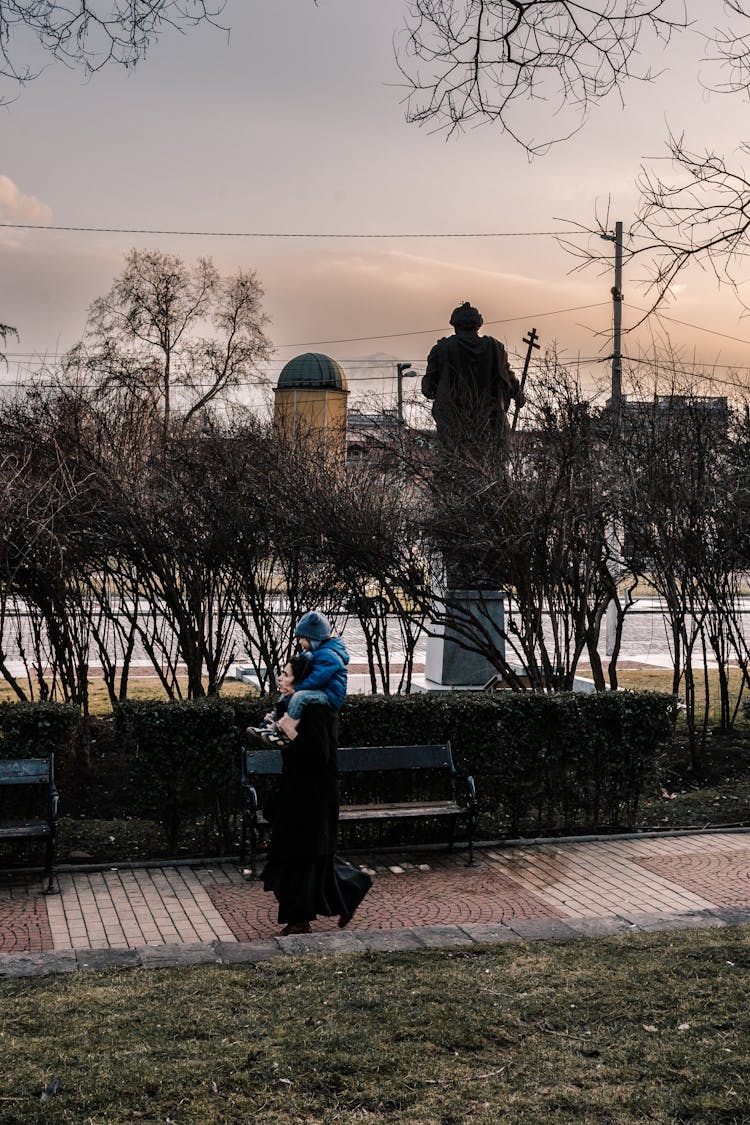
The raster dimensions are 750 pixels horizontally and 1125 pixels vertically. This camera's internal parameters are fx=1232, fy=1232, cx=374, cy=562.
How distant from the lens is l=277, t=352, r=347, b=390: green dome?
42688 millimetres

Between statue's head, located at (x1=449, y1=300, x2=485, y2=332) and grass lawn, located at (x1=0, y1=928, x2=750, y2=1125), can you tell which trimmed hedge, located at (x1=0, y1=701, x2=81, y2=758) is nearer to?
grass lawn, located at (x1=0, y1=928, x2=750, y2=1125)

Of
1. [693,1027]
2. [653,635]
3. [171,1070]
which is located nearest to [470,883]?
[693,1027]

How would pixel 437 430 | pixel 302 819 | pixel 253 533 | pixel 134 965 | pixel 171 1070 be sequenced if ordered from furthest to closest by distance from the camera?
pixel 437 430 < pixel 253 533 < pixel 302 819 < pixel 134 965 < pixel 171 1070

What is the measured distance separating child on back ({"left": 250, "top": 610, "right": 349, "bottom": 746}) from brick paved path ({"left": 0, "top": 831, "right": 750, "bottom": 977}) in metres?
1.15

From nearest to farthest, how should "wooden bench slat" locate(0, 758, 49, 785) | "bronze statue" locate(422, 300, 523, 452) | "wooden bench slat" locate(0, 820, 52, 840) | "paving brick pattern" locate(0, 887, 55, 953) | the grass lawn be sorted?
1. the grass lawn
2. "paving brick pattern" locate(0, 887, 55, 953)
3. "wooden bench slat" locate(0, 820, 52, 840)
4. "wooden bench slat" locate(0, 758, 49, 785)
5. "bronze statue" locate(422, 300, 523, 452)

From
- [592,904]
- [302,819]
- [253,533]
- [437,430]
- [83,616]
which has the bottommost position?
[592,904]

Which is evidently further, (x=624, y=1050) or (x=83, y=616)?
(x=83, y=616)

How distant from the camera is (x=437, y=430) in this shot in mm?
14492

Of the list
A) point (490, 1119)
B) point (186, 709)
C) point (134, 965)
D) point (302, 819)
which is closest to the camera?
point (490, 1119)

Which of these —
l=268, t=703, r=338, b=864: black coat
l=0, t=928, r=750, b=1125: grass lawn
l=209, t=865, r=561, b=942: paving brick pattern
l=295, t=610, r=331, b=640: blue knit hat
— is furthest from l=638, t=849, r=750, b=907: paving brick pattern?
l=295, t=610, r=331, b=640: blue knit hat

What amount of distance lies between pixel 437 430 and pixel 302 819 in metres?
8.15

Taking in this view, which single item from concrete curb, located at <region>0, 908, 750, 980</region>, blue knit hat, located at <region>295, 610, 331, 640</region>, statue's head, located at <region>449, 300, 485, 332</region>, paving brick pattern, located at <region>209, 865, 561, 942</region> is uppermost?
statue's head, located at <region>449, 300, 485, 332</region>

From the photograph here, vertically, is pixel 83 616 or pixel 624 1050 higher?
pixel 83 616

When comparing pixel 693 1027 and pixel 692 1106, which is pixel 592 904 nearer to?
pixel 693 1027
